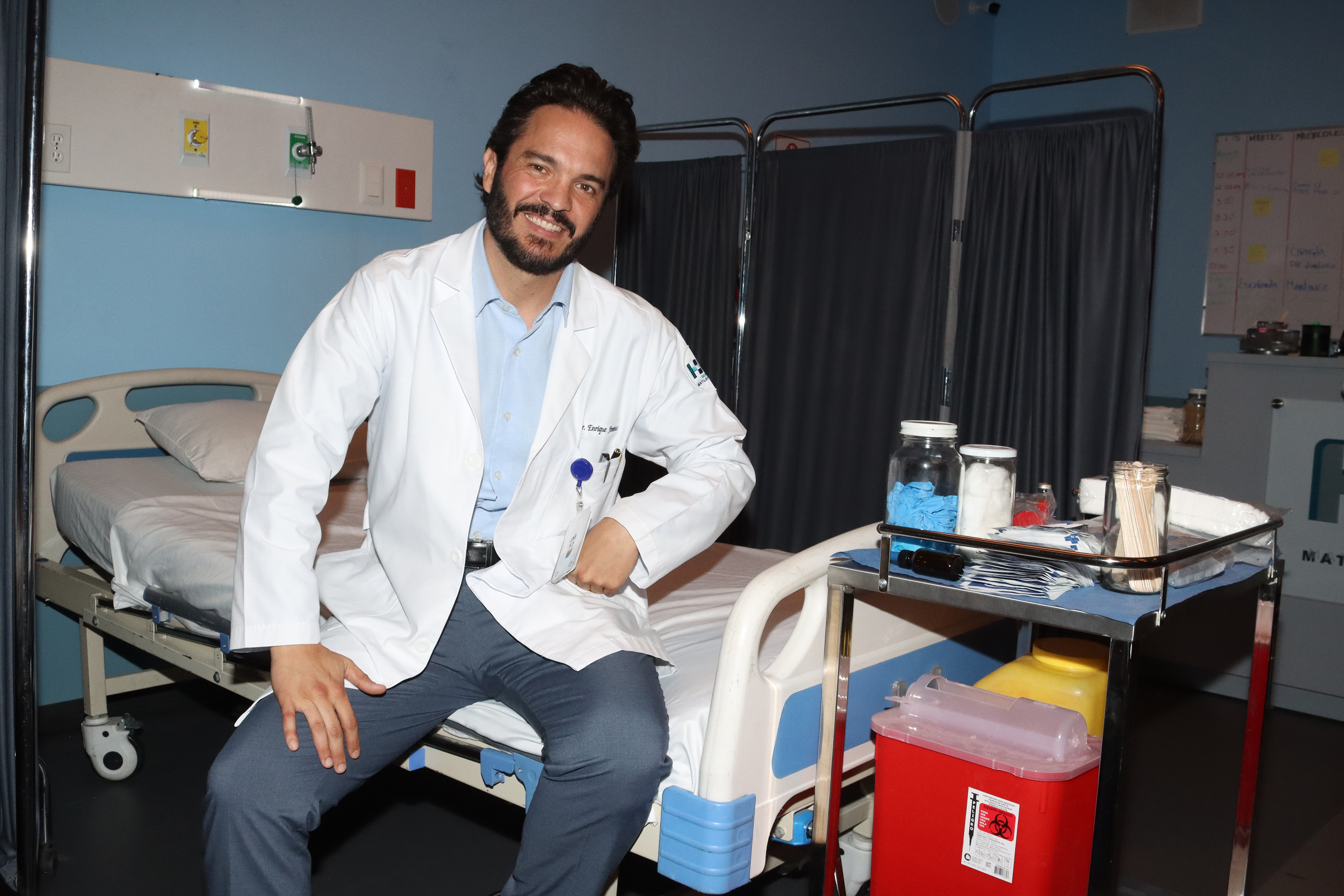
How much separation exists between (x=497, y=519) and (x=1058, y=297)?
1.93 meters

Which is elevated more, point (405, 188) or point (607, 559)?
point (405, 188)

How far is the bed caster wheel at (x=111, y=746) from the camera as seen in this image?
2688mm

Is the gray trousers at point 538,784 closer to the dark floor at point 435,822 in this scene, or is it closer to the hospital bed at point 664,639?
the hospital bed at point 664,639

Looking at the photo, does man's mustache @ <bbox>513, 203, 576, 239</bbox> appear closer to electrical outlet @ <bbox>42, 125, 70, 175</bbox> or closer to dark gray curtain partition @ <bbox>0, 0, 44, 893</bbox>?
dark gray curtain partition @ <bbox>0, 0, 44, 893</bbox>

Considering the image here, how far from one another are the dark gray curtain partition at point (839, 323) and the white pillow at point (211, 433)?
5.01ft

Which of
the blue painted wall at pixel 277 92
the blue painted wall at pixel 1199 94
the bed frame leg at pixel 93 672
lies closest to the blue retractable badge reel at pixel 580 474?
the bed frame leg at pixel 93 672

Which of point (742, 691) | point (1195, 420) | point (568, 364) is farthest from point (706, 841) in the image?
point (1195, 420)

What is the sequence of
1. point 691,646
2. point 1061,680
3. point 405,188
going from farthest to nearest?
point 405,188 < point 691,646 < point 1061,680

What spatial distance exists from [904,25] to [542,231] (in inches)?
177

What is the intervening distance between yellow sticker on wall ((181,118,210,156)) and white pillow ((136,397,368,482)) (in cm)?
72

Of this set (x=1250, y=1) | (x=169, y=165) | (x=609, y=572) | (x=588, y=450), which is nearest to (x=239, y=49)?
(x=169, y=165)

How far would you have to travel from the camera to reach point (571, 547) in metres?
1.75

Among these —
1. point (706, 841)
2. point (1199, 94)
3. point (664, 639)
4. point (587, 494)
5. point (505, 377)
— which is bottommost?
point (706, 841)

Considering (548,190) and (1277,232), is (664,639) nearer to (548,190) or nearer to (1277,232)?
(548,190)
